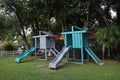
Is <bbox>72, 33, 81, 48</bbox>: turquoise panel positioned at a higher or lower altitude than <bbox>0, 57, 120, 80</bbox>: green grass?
higher

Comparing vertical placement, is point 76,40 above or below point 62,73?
above

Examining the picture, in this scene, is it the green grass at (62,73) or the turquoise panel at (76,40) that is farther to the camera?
the turquoise panel at (76,40)

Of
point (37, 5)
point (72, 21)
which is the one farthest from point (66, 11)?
point (37, 5)

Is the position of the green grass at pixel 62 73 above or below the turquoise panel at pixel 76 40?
below

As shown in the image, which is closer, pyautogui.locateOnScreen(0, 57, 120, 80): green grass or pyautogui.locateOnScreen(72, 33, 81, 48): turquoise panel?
pyautogui.locateOnScreen(0, 57, 120, 80): green grass

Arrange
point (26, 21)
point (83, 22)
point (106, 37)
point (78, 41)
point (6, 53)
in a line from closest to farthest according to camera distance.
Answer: point (106, 37), point (78, 41), point (83, 22), point (26, 21), point (6, 53)

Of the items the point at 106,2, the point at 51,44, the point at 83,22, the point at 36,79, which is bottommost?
the point at 36,79

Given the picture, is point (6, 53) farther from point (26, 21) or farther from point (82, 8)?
point (82, 8)

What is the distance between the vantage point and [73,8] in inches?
626

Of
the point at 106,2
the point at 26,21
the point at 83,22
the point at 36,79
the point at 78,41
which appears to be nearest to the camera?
the point at 36,79

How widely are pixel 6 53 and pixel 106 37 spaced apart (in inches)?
521

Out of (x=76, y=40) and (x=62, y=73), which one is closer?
(x=62, y=73)

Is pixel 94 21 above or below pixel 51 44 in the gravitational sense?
above

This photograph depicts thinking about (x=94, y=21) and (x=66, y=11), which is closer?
(x=66, y=11)
